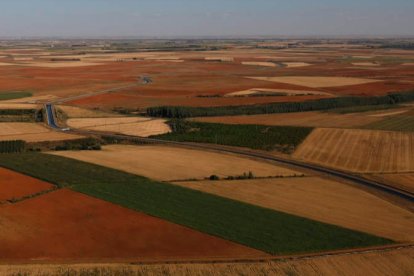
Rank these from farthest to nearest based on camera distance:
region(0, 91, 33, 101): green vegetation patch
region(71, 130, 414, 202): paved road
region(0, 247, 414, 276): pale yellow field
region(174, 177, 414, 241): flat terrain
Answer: region(0, 91, 33, 101): green vegetation patch → region(71, 130, 414, 202): paved road → region(174, 177, 414, 241): flat terrain → region(0, 247, 414, 276): pale yellow field

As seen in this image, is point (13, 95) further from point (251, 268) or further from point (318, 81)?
point (251, 268)

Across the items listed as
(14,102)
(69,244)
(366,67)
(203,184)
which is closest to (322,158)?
(203,184)

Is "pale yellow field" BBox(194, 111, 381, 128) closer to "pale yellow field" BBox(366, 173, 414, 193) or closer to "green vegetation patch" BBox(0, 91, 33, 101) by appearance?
"pale yellow field" BBox(366, 173, 414, 193)

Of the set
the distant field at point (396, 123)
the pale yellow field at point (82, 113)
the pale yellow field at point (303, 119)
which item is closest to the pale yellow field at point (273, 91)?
the pale yellow field at point (303, 119)

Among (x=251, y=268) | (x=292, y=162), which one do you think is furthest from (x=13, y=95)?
(x=251, y=268)

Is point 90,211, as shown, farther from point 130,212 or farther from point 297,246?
point 297,246

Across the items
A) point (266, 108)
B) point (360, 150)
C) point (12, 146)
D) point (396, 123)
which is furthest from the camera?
point (266, 108)

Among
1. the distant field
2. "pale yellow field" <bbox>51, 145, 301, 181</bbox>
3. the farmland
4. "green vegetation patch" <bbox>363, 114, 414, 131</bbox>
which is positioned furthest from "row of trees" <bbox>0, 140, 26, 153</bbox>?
the distant field
